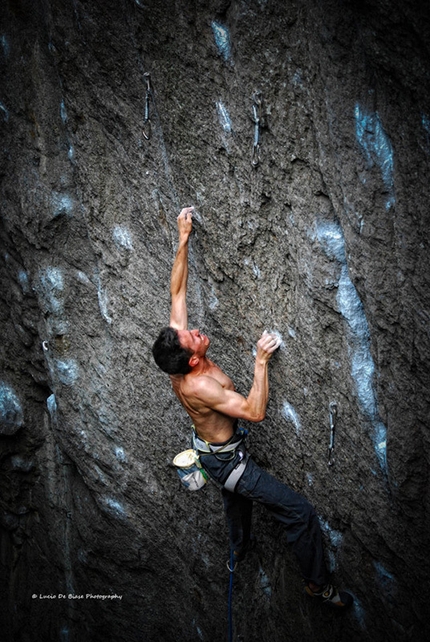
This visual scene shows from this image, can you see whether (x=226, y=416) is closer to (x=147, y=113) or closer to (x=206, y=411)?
(x=206, y=411)

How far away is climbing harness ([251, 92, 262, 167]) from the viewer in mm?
3617

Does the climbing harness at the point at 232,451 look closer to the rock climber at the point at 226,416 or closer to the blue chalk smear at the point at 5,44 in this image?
the rock climber at the point at 226,416

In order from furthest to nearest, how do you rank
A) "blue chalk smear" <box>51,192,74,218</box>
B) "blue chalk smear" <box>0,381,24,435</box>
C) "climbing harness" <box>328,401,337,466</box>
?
1. "blue chalk smear" <box>0,381,24,435</box>
2. "blue chalk smear" <box>51,192,74,218</box>
3. "climbing harness" <box>328,401,337,466</box>

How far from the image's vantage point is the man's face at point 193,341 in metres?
4.05

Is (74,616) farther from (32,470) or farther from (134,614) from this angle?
(32,470)

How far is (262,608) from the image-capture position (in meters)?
5.44

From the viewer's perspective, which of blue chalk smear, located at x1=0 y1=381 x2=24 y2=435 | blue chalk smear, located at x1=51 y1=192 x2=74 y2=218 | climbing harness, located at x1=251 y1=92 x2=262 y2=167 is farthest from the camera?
blue chalk smear, located at x1=0 y1=381 x2=24 y2=435

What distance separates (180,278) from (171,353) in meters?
0.58

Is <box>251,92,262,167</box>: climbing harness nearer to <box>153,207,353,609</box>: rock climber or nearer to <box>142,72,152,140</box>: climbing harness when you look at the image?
<box>153,207,353,609</box>: rock climber

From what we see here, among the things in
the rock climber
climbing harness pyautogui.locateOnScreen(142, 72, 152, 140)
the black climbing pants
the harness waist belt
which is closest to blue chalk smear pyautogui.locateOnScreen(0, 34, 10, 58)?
climbing harness pyautogui.locateOnScreen(142, 72, 152, 140)

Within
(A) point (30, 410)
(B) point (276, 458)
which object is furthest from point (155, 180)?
(A) point (30, 410)

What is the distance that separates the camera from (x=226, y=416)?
14.2 ft

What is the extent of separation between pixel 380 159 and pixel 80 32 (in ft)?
8.98

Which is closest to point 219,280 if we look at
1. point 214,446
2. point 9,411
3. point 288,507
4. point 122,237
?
point 122,237
